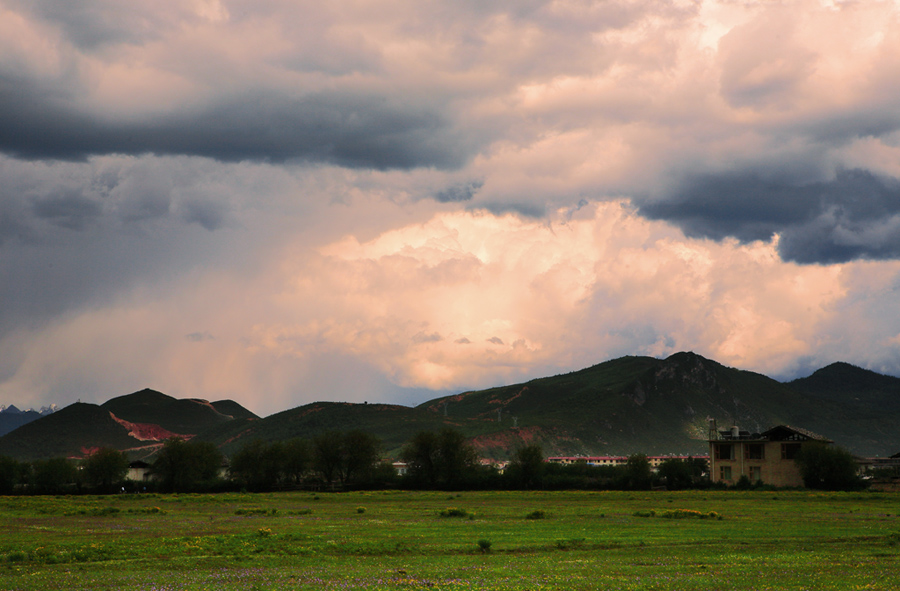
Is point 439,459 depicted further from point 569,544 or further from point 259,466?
point 569,544

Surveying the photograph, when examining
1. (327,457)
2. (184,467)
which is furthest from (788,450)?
(184,467)

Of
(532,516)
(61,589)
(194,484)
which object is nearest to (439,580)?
(61,589)

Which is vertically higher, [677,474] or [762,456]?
[762,456]

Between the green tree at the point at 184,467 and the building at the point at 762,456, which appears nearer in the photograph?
the building at the point at 762,456

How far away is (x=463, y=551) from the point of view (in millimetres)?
40719

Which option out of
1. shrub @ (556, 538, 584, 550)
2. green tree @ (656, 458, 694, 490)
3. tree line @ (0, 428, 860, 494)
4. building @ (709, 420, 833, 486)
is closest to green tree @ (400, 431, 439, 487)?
tree line @ (0, 428, 860, 494)

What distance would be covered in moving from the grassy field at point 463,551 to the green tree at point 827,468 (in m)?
55.8

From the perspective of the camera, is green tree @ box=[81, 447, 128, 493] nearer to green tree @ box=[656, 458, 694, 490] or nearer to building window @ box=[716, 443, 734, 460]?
green tree @ box=[656, 458, 694, 490]

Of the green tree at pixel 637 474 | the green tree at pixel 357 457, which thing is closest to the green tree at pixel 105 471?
the green tree at pixel 357 457

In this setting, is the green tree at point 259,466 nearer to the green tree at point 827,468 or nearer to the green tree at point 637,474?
the green tree at point 637,474

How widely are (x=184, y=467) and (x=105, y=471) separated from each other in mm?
15106

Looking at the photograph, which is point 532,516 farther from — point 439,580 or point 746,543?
point 439,580

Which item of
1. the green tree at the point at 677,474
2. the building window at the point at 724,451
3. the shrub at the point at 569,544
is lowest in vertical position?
the green tree at the point at 677,474

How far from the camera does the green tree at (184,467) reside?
150 m
